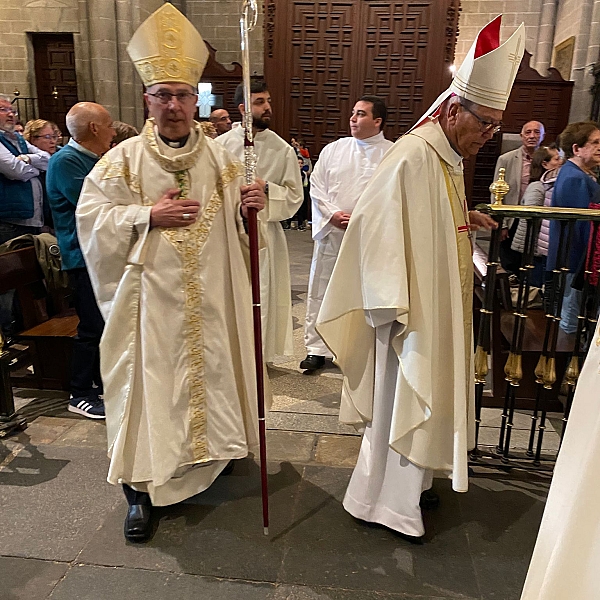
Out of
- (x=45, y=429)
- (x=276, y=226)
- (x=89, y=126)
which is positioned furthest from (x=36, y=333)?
(x=276, y=226)

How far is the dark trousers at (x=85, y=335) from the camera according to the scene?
3.18 meters

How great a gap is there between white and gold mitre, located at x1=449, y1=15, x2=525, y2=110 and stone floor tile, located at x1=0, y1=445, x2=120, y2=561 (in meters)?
2.15

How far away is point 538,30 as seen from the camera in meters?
10.3

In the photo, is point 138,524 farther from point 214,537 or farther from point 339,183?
point 339,183

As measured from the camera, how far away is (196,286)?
2.10m

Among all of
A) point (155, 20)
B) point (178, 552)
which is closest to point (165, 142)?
point (155, 20)

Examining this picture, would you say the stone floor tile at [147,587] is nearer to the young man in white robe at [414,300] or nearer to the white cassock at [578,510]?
the young man in white robe at [414,300]

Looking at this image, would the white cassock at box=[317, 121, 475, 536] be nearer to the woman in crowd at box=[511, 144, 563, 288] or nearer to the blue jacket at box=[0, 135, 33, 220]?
the woman in crowd at box=[511, 144, 563, 288]

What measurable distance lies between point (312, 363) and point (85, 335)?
1504 mm

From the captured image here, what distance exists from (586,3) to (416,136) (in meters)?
8.58

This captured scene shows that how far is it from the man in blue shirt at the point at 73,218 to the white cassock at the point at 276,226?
0.80 m

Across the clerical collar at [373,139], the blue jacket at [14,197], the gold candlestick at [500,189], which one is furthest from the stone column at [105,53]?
the gold candlestick at [500,189]

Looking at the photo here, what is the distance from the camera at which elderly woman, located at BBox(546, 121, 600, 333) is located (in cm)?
352

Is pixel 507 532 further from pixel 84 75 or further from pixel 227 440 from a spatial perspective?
pixel 84 75
